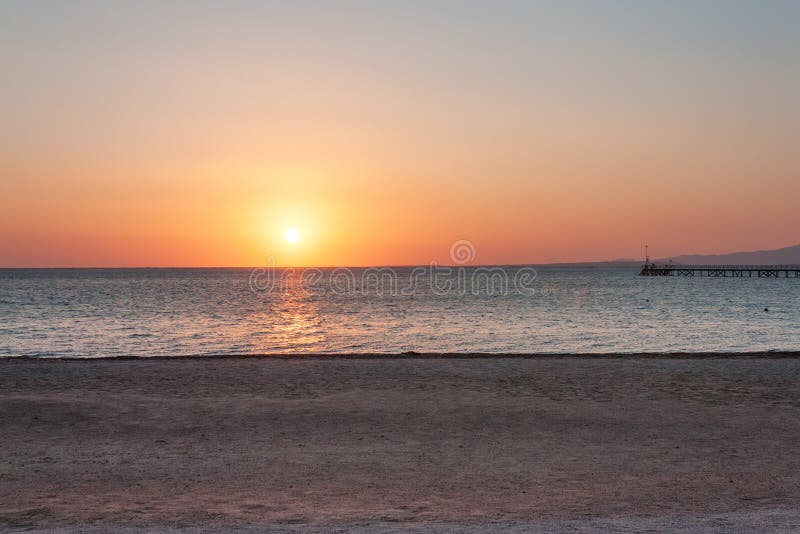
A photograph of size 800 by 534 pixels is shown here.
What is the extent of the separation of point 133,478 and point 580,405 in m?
9.12

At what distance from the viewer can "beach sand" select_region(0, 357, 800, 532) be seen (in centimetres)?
820

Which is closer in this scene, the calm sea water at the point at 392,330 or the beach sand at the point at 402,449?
the beach sand at the point at 402,449

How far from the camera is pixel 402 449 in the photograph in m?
11.6

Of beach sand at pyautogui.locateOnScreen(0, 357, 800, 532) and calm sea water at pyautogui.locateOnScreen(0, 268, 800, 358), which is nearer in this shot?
beach sand at pyautogui.locateOnScreen(0, 357, 800, 532)

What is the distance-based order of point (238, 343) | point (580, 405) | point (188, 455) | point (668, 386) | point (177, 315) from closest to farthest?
point (188, 455) → point (580, 405) → point (668, 386) → point (238, 343) → point (177, 315)

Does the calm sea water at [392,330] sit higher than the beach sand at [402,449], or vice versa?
the beach sand at [402,449]

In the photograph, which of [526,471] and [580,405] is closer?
[526,471]

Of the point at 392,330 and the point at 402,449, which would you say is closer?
the point at 402,449

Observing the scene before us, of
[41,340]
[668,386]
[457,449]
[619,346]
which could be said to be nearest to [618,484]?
[457,449]

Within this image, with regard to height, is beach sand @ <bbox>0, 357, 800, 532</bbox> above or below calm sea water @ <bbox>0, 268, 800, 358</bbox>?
above

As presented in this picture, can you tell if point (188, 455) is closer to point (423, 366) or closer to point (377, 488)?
point (377, 488)

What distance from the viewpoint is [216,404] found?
15.5m

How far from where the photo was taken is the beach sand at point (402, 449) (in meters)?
8.20

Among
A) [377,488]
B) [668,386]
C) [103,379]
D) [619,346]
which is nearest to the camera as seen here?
[377,488]
